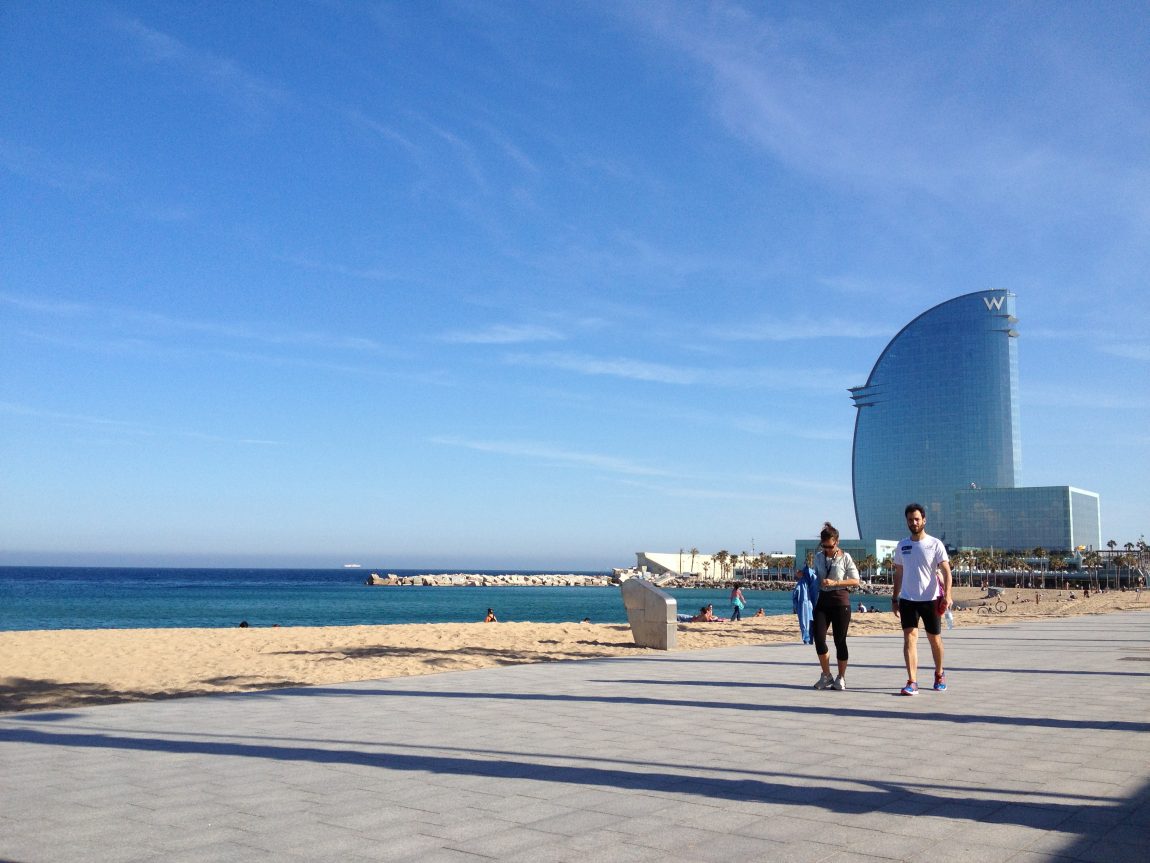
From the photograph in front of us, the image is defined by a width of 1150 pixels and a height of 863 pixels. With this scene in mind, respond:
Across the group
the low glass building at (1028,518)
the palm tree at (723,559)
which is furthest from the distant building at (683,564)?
the low glass building at (1028,518)

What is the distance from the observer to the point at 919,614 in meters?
8.82

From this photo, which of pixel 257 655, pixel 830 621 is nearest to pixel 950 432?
pixel 257 655

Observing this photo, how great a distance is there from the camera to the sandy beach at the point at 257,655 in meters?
12.2

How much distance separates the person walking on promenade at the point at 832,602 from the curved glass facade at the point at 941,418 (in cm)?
16076

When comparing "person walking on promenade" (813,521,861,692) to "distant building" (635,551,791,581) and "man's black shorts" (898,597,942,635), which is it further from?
"distant building" (635,551,791,581)

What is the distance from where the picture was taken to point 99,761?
19.4ft

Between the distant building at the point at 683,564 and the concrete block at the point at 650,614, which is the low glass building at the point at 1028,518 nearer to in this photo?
the distant building at the point at 683,564

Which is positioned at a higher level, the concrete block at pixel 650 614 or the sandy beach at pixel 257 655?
the concrete block at pixel 650 614

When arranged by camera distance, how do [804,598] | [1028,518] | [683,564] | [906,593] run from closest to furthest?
1. [906,593]
2. [804,598]
3. [1028,518]
4. [683,564]

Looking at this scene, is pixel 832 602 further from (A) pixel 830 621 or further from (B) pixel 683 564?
(B) pixel 683 564

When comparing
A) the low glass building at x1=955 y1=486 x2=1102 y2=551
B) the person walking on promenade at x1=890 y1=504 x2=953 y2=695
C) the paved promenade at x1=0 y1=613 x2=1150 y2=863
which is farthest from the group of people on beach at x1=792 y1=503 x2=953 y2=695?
the low glass building at x1=955 y1=486 x2=1102 y2=551

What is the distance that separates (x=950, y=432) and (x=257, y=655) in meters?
165

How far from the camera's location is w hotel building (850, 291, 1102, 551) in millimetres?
161250

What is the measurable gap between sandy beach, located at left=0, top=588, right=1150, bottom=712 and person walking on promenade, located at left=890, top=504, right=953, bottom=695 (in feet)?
20.6
